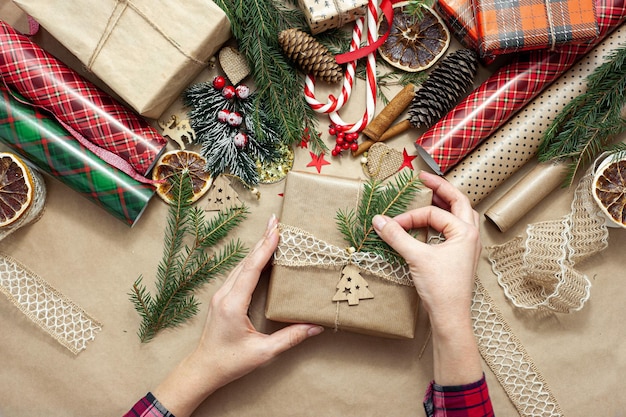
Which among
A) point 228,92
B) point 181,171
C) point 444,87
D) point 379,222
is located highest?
point 228,92

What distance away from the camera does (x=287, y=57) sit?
5.99ft

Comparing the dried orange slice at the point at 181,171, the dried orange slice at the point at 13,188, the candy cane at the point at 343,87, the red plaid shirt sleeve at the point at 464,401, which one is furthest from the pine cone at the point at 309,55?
the red plaid shirt sleeve at the point at 464,401

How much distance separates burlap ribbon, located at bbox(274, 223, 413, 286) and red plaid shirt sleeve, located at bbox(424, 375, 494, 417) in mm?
381

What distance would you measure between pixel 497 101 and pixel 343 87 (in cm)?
61

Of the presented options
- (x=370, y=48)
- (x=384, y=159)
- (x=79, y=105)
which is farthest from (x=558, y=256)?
(x=79, y=105)

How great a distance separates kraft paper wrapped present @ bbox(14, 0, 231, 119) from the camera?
64.2 inches

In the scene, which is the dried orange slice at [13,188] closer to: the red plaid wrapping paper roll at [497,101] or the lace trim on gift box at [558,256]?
the red plaid wrapping paper roll at [497,101]

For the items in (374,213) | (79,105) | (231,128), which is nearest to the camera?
(374,213)

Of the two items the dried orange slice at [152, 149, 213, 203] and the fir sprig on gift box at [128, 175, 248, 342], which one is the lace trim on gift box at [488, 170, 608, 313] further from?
the dried orange slice at [152, 149, 213, 203]

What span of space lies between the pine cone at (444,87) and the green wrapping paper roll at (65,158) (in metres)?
1.15

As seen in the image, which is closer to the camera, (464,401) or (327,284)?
(464,401)

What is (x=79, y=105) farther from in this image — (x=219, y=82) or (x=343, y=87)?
(x=343, y=87)

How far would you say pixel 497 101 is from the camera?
1.76 m

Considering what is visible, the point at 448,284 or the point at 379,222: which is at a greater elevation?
the point at 379,222
